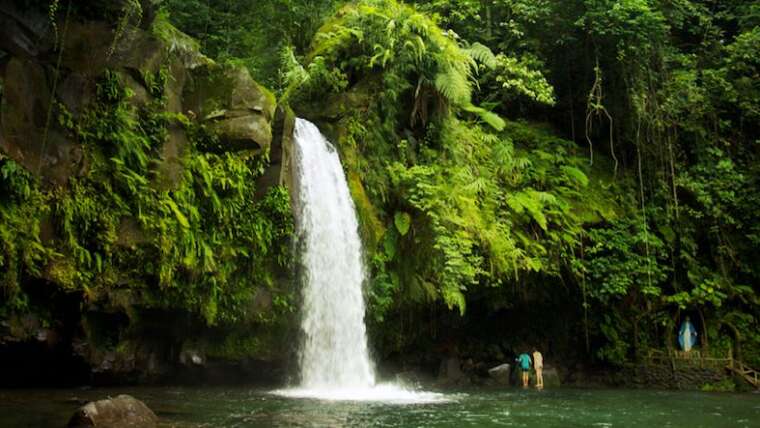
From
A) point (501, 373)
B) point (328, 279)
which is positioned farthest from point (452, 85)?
point (501, 373)

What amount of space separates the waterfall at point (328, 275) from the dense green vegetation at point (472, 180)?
1.54ft

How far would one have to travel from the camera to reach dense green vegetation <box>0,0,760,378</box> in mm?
11016

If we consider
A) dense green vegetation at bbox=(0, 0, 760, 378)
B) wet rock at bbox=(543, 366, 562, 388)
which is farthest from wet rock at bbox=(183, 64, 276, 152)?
wet rock at bbox=(543, 366, 562, 388)

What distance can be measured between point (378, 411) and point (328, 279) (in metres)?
4.46

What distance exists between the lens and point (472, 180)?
16.0 m

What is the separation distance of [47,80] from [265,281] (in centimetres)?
509

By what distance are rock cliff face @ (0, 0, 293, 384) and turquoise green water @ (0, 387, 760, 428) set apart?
0.85m

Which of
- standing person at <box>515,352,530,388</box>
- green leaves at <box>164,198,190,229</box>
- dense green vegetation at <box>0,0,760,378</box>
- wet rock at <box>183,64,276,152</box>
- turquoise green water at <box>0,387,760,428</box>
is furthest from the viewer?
standing person at <box>515,352,530,388</box>

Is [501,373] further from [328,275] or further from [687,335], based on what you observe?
[328,275]

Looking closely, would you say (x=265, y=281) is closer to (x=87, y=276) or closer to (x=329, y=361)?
(x=329, y=361)

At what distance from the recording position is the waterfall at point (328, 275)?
12930 millimetres

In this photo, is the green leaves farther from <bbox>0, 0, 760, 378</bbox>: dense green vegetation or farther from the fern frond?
the fern frond

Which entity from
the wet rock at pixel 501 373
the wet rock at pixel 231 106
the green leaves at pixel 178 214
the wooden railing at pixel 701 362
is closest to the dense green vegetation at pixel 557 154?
the wooden railing at pixel 701 362

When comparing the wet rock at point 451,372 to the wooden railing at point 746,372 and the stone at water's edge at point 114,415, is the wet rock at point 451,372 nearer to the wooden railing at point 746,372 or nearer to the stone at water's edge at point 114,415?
the wooden railing at point 746,372
